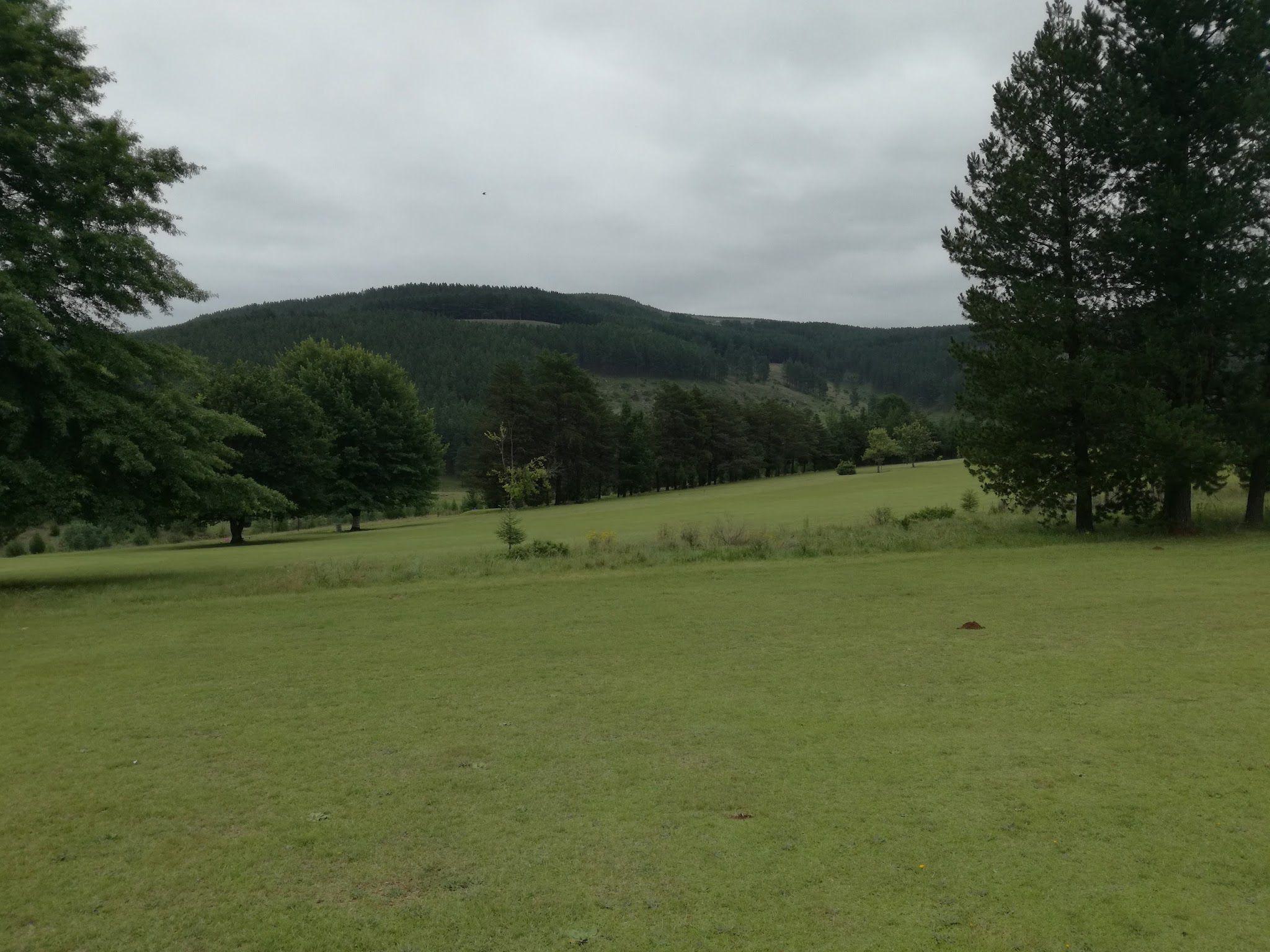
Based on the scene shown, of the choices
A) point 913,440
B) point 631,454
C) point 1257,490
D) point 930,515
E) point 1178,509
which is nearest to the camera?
point 1178,509

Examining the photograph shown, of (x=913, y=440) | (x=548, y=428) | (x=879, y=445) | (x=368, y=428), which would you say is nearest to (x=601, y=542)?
(x=368, y=428)

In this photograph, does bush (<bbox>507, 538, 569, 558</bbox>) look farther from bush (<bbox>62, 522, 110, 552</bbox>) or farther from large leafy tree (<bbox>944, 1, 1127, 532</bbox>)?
bush (<bbox>62, 522, 110, 552</bbox>)

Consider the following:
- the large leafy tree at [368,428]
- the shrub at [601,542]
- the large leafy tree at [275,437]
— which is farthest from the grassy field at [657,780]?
the large leafy tree at [368,428]

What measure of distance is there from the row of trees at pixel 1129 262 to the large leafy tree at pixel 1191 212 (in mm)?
49

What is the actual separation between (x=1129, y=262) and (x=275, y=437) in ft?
129

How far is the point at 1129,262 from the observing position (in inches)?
894

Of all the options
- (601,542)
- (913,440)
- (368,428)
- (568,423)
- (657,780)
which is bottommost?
(601,542)

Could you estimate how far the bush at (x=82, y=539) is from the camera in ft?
142

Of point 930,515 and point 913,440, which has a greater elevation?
point 913,440

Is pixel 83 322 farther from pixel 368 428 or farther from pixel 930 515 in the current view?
pixel 368 428

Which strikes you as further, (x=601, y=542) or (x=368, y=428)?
(x=368, y=428)

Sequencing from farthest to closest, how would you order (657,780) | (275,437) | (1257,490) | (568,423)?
(568,423) → (275,437) → (1257,490) → (657,780)

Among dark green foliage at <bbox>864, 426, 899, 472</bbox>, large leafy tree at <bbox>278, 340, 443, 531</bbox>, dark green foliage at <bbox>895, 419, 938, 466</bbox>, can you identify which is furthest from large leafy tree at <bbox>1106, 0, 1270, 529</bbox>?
dark green foliage at <bbox>895, 419, 938, 466</bbox>

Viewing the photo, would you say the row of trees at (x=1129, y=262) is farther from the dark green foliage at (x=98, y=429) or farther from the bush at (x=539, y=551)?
the dark green foliage at (x=98, y=429)
